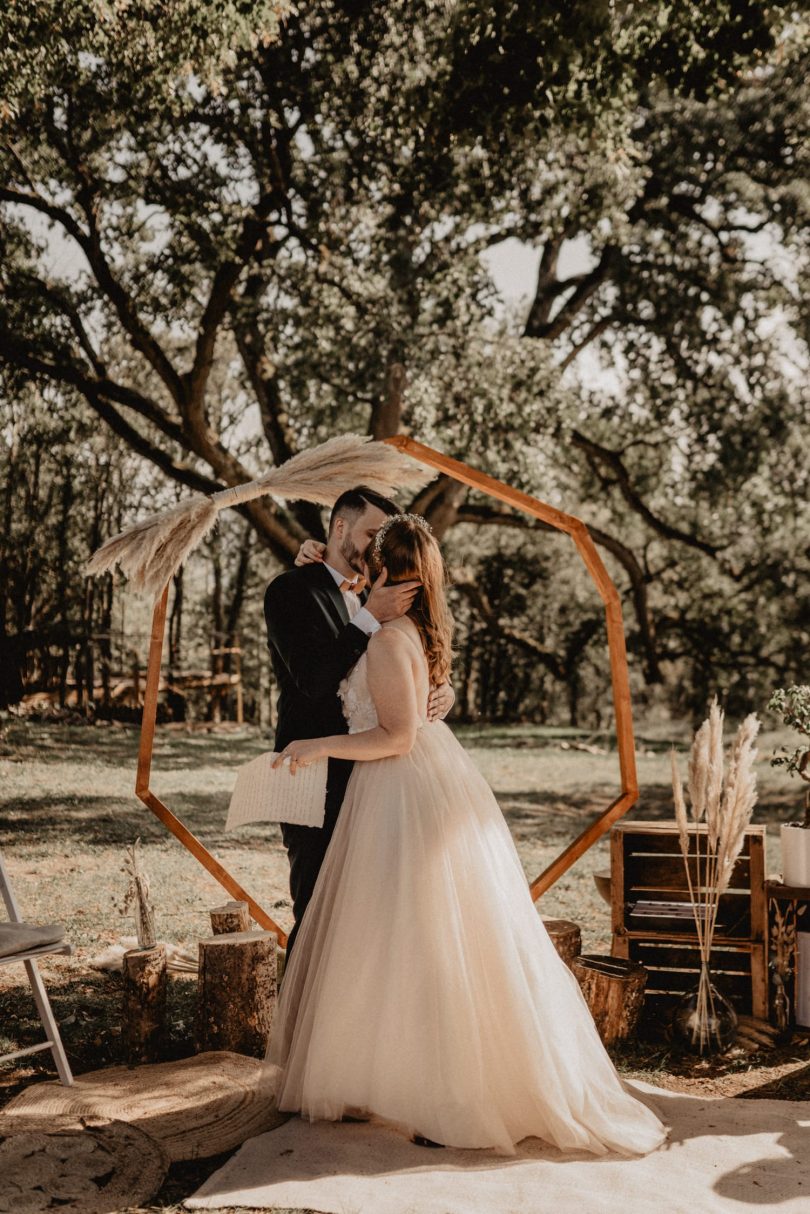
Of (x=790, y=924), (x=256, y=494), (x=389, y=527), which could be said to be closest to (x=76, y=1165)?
(x=389, y=527)

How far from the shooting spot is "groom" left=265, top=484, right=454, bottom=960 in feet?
12.5

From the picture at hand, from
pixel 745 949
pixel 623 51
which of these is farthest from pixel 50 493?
pixel 745 949

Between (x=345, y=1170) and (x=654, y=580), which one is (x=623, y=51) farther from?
(x=654, y=580)

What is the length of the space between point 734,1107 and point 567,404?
936 cm

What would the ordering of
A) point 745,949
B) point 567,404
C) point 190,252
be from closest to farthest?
point 745,949 → point 190,252 → point 567,404

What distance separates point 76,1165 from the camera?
3.24m

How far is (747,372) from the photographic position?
1380 cm

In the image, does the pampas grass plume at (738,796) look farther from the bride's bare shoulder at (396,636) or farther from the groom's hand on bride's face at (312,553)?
the groom's hand on bride's face at (312,553)

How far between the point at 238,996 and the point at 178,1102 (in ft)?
1.70

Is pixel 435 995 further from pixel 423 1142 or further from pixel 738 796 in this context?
pixel 738 796

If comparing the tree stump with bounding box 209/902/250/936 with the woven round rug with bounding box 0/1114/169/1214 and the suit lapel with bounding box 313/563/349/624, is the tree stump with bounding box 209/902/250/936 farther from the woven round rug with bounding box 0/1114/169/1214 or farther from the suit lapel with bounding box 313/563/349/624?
the suit lapel with bounding box 313/563/349/624

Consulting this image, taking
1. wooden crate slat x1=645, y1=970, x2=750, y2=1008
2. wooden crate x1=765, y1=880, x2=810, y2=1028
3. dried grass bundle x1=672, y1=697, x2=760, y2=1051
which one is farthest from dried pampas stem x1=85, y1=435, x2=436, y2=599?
wooden crate slat x1=645, y1=970, x2=750, y2=1008

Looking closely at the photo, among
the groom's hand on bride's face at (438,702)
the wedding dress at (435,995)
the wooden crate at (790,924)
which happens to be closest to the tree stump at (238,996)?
the wedding dress at (435,995)

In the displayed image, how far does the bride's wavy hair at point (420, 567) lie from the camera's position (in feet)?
11.6
